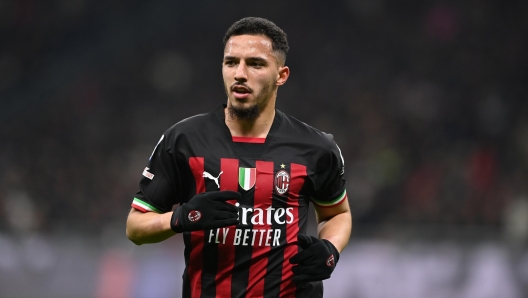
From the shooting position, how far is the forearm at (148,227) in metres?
3.60

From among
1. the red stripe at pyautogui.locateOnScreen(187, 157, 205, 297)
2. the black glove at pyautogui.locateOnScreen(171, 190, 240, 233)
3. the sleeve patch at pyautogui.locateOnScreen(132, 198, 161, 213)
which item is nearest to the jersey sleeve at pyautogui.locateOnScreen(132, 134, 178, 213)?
the sleeve patch at pyautogui.locateOnScreen(132, 198, 161, 213)

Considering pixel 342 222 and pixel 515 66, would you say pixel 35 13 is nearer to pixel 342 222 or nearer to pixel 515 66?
pixel 515 66

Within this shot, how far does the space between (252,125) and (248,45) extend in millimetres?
380

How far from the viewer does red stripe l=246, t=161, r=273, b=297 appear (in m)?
3.72

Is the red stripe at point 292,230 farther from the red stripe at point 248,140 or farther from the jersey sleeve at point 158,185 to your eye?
the jersey sleeve at point 158,185

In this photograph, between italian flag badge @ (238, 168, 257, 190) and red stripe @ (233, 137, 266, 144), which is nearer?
italian flag badge @ (238, 168, 257, 190)

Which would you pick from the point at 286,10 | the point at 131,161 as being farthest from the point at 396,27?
the point at 131,161

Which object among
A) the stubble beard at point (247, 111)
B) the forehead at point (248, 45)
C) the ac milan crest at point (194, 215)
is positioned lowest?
the ac milan crest at point (194, 215)

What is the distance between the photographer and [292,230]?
151 inches

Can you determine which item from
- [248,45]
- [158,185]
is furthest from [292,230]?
[248,45]

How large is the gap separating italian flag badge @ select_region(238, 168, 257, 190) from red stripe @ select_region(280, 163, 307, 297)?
190mm

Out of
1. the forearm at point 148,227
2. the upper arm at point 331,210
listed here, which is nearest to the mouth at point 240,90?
the forearm at point 148,227

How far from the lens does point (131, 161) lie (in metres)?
13.0

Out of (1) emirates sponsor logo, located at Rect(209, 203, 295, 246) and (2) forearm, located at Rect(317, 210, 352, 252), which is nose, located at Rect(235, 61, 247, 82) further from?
(2) forearm, located at Rect(317, 210, 352, 252)
